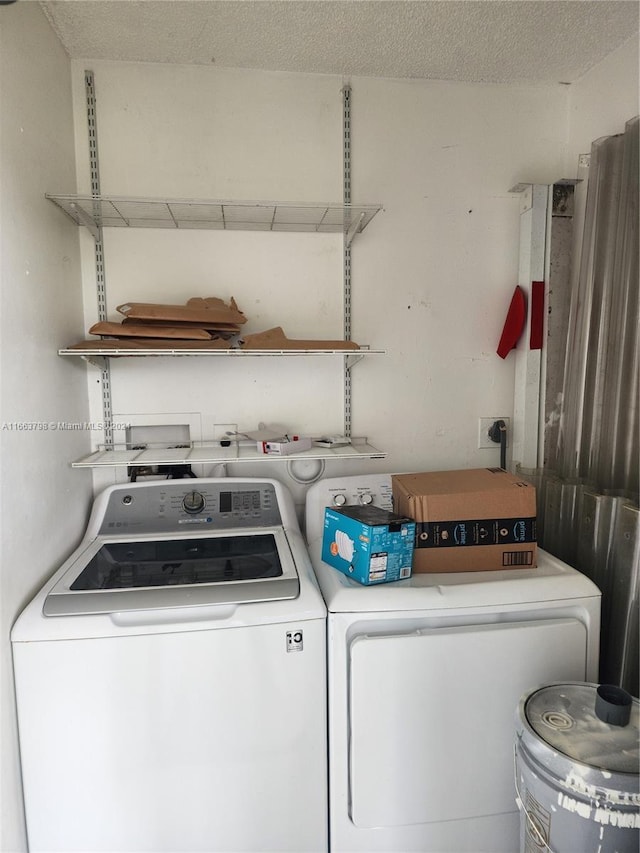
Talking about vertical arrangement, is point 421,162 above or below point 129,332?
above

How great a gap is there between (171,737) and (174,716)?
54 mm

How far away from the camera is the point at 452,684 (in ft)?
4.28

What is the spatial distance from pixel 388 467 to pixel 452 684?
853 millimetres

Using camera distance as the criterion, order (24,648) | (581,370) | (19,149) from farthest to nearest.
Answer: (581,370) < (19,149) < (24,648)

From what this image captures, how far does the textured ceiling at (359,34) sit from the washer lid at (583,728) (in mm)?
1865

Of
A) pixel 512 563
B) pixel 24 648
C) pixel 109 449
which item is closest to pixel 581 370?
pixel 512 563

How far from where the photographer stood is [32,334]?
1351 millimetres

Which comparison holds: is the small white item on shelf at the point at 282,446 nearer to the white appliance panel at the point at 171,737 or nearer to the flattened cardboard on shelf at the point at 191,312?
the flattened cardboard on shelf at the point at 191,312

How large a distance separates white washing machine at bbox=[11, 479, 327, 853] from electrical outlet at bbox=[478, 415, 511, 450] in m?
1.03

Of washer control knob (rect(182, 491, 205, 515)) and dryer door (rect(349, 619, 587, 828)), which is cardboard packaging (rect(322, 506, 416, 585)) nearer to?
dryer door (rect(349, 619, 587, 828))

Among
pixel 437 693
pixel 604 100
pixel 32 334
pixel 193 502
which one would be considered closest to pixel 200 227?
pixel 32 334

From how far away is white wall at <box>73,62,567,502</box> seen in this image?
178 centimetres

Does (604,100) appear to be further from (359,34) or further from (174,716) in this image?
(174,716)

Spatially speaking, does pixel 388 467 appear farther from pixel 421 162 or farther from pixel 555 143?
pixel 555 143
